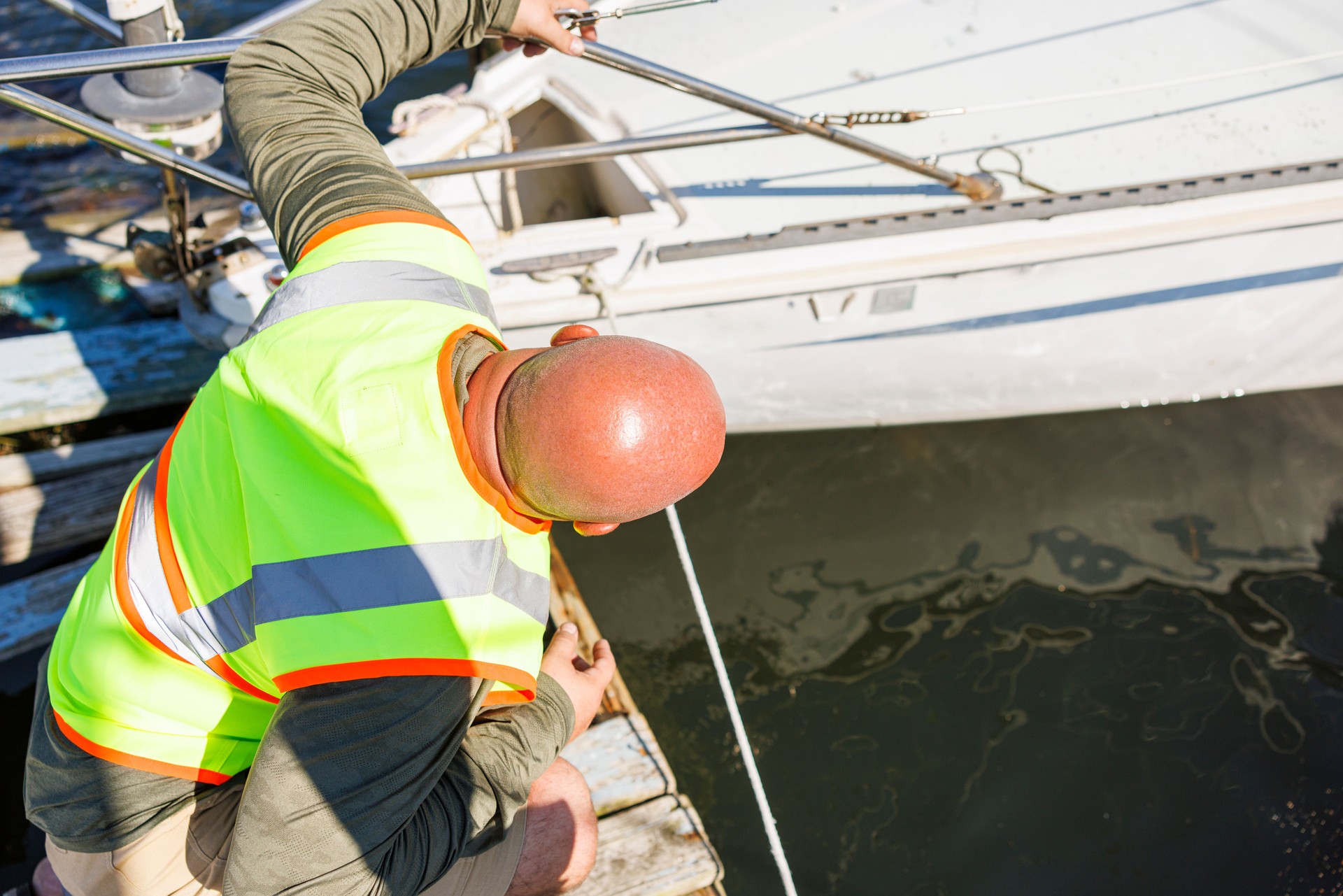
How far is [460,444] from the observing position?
1146mm

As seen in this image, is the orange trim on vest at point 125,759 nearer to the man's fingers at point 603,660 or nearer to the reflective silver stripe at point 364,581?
the reflective silver stripe at point 364,581

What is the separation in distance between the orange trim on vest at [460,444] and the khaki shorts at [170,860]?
823 millimetres

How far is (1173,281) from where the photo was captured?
2820 mm

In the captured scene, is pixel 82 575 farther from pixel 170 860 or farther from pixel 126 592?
pixel 126 592

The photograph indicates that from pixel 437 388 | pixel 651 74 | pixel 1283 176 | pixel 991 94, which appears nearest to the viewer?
pixel 437 388

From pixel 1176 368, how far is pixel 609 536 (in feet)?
7.50

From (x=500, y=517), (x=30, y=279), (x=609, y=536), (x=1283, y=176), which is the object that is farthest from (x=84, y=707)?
(x=1283, y=176)

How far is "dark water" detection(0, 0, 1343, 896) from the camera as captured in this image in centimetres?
275

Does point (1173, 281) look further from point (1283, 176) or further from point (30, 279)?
point (30, 279)

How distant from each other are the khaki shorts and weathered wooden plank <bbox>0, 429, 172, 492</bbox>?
74.8 inches

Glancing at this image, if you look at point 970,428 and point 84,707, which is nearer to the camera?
point 84,707

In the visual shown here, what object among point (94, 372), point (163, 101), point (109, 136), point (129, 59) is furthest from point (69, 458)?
point (129, 59)

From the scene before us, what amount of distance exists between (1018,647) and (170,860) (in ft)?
9.02

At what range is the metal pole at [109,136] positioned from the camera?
1.66 m
